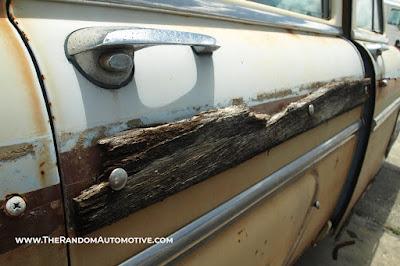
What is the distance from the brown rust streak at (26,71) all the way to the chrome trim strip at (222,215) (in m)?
0.37

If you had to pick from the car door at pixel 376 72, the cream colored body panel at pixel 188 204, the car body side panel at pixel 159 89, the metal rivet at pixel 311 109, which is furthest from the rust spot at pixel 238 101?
the car door at pixel 376 72

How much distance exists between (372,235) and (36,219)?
317cm

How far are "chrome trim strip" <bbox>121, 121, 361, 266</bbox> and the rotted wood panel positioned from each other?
4.5 inches

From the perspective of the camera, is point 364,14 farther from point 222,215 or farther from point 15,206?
point 15,206

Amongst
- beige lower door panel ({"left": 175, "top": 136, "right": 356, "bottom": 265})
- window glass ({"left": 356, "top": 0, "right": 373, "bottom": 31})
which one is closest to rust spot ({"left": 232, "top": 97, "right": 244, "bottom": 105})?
beige lower door panel ({"left": 175, "top": 136, "right": 356, "bottom": 265})

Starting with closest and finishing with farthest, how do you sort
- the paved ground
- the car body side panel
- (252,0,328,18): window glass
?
the car body side panel → (252,0,328,18): window glass → the paved ground

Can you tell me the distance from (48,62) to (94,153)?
7.2 inches

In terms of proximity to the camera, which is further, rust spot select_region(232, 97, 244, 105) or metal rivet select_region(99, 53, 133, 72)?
rust spot select_region(232, 97, 244, 105)

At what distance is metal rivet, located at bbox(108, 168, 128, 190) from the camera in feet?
3.02

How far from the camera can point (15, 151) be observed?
775 mm

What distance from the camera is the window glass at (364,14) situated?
2.77 m

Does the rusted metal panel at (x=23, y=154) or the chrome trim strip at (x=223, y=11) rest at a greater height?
the chrome trim strip at (x=223, y=11)

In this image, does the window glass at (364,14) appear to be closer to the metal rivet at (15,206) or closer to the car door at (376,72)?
the car door at (376,72)

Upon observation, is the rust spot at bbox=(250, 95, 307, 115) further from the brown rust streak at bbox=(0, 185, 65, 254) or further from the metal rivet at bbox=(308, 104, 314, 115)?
the brown rust streak at bbox=(0, 185, 65, 254)
